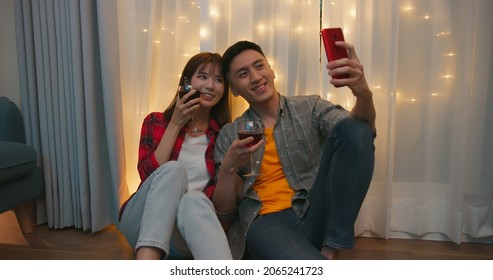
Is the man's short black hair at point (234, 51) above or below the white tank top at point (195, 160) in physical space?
above

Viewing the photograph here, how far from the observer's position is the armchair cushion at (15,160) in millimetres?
1508

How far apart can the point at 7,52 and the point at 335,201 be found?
225 cm

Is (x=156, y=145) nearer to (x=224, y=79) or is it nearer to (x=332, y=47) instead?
(x=224, y=79)

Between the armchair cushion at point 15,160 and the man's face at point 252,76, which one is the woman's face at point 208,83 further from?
the armchair cushion at point 15,160

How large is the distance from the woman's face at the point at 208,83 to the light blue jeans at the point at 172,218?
0.38 m

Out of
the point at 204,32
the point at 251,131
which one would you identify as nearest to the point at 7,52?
the point at 204,32

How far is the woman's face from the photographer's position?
1.45m

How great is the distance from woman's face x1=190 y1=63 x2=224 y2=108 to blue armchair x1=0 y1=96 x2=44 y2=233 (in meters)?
0.91

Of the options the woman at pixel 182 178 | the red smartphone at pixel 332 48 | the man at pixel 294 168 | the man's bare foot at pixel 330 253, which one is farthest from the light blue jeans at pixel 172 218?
the red smartphone at pixel 332 48

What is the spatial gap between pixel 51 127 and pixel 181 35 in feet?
2.88

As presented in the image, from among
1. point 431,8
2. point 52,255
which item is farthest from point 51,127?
point 431,8

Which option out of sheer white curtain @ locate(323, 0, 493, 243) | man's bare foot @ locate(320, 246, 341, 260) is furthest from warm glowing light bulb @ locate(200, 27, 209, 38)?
man's bare foot @ locate(320, 246, 341, 260)

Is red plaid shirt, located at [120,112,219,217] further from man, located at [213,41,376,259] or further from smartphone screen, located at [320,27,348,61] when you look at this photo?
smartphone screen, located at [320,27,348,61]

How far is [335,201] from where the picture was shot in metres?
1.14
